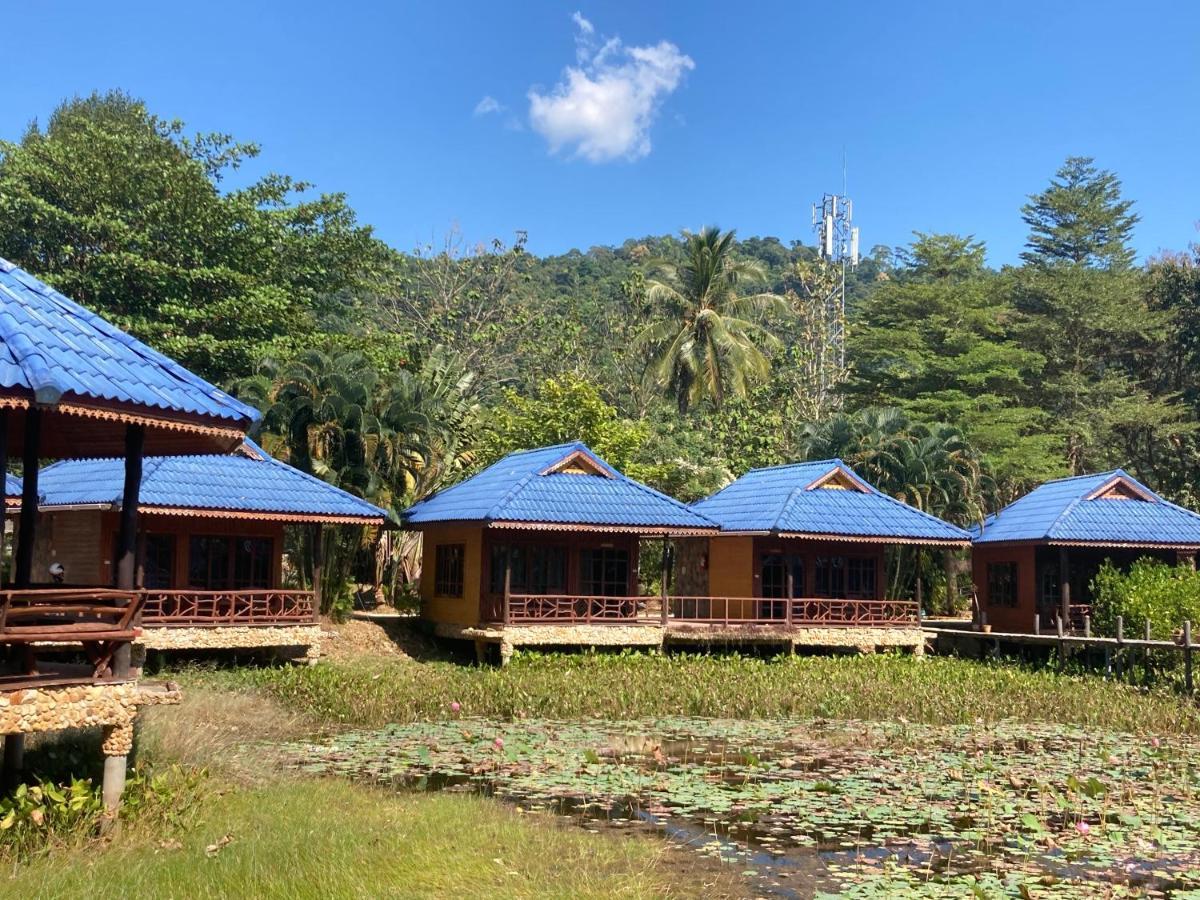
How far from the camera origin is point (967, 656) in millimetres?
28969

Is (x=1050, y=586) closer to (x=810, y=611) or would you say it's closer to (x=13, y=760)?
(x=810, y=611)

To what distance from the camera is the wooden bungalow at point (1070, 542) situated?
27.5m

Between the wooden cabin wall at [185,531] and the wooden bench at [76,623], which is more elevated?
the wooden cabin wall at [185,531]

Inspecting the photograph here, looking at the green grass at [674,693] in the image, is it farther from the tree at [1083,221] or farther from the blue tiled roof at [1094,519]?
the tree at [1083,221]

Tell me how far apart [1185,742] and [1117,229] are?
38.3 meters

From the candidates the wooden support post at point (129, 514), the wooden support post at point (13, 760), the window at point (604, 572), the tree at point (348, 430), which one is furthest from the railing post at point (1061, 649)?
the wooden support post at point (13, 760)

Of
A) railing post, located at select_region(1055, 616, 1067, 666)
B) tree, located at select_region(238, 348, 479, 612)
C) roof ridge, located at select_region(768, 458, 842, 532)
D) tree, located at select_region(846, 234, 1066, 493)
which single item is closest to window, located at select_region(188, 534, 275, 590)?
tree, located at select_region(238, 348, 479, 612)

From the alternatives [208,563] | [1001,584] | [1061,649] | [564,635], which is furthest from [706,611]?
[208,563]

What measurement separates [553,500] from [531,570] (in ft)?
6.18

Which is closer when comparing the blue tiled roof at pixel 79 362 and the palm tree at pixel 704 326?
the blue tiled roof at pixel 79 362

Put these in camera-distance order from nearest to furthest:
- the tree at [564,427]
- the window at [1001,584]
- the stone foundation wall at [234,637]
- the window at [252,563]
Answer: the stone foundation wall at [234,637]
the window at [252,563]
the window at [1001,584]
the tree at [564,427]

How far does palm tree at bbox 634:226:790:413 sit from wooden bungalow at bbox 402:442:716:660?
14425mm

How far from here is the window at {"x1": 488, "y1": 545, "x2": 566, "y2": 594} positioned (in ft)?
81.1

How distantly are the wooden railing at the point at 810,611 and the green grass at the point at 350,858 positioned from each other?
15.8 meters
